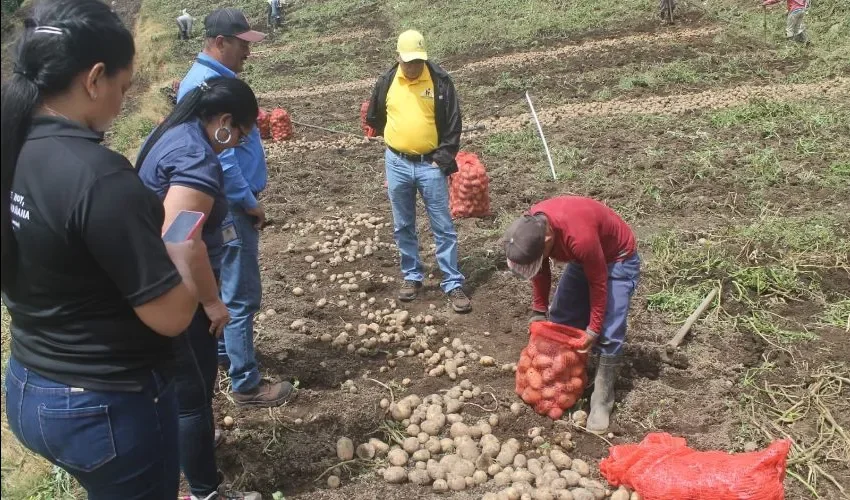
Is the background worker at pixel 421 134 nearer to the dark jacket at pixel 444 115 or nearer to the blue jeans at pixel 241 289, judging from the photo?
the dark jacket at pixel 444 115

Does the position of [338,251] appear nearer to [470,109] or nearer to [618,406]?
[618,406]

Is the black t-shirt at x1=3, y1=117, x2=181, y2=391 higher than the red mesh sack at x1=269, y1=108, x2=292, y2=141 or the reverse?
higher

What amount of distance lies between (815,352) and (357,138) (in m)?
6.89

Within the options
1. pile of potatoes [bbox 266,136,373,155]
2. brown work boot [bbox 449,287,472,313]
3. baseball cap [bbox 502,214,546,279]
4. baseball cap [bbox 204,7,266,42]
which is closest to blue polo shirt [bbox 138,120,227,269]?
baseball cap [bbox 204,7,266,42]

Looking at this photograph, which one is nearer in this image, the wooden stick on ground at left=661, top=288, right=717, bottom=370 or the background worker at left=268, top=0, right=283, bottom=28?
the wooden stick on ground at left=661, top=288, right=717, bottom=370

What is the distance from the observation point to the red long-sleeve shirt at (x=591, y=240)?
3.20 meters

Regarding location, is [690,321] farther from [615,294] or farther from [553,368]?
[553,368]

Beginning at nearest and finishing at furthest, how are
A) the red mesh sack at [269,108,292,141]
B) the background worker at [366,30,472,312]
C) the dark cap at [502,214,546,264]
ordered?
the dark cap at [502,214,546,264] → the background worker at [366,30,472,312] → the red mesh sack at [269,108,292,141]

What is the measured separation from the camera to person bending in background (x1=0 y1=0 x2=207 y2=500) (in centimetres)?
163

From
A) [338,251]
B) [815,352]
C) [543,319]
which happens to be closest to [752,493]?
[543,319]

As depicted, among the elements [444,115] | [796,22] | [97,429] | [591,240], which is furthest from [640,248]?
[796,22]

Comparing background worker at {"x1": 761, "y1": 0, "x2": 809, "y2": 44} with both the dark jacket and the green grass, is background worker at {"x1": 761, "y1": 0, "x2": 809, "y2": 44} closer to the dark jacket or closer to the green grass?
the green grass

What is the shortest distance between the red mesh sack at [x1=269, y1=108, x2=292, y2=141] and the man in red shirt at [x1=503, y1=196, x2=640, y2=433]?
22.4 ft

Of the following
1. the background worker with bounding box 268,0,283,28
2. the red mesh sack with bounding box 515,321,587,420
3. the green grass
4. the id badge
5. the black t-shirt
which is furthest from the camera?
the background worker with bounding box 268,0,283,28
